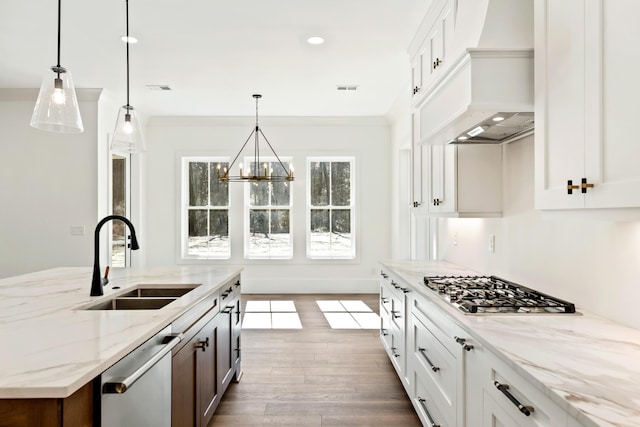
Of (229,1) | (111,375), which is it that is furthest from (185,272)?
(229,1)

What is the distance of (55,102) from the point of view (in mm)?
2123

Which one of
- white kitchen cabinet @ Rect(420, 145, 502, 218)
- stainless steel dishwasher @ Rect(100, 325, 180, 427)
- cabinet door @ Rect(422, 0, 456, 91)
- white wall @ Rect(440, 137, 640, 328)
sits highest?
cabinet door @ Rect(422, 0, 456, 91)

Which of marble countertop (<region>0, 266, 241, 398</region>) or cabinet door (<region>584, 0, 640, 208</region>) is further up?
cabinet door (<region>584, 0, 640, 208</region>)

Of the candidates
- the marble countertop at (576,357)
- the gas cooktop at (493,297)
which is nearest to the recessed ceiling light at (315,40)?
the gas cooktop at (493,297)

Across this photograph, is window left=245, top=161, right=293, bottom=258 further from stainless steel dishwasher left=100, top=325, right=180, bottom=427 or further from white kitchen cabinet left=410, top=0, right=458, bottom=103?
stainless steel dishwasher left=100, top=325, right=180, bottom=427

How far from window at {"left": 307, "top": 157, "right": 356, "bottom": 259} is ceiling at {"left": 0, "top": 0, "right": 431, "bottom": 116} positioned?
4.33ft

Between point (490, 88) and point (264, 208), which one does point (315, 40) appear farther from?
point (264, 208)

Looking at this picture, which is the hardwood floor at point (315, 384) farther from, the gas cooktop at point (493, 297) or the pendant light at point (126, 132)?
the pendant light at point (126, 132)

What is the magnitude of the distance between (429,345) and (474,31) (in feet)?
5.30

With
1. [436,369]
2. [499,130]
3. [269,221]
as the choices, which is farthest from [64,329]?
[269,221]

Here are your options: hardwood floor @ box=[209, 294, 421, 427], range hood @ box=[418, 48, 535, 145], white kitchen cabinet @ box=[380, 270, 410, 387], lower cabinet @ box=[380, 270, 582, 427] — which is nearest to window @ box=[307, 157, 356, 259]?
hardwood floor @ box=[209, 294, 421, 427]

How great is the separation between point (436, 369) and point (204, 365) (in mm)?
1253

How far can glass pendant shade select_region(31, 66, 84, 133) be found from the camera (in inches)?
83.2

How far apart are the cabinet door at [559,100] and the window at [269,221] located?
16.9ft
